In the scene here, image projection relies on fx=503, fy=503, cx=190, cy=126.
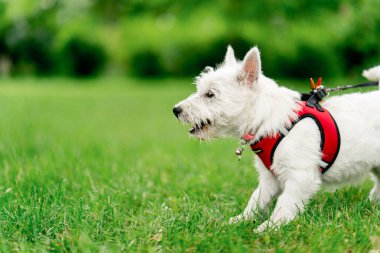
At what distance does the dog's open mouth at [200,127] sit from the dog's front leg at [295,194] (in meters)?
0.69

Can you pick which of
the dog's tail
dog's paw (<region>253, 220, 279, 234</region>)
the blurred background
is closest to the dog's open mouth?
dog's paw (<region>253, 220, 279, 234</region>)

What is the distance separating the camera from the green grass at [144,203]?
2.85 metres

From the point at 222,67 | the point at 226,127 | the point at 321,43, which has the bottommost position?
the point at 321,43

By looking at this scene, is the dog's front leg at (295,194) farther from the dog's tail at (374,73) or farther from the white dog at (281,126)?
the dog's tail at (374,73)

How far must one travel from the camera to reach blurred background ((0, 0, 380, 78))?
18234 mm

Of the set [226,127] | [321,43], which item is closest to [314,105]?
[226,127]

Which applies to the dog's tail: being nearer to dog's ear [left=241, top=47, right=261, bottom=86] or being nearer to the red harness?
the red harness

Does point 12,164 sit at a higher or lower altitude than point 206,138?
lower

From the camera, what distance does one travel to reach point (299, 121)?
3514 mm

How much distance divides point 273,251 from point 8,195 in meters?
2.00

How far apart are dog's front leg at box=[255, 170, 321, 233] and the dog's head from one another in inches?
20.3

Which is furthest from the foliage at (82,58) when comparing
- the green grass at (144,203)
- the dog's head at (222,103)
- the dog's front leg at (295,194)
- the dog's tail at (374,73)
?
the dog's front leg at (295,194)

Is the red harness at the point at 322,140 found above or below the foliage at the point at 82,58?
above

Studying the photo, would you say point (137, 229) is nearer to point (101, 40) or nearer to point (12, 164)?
point (12, 164)
